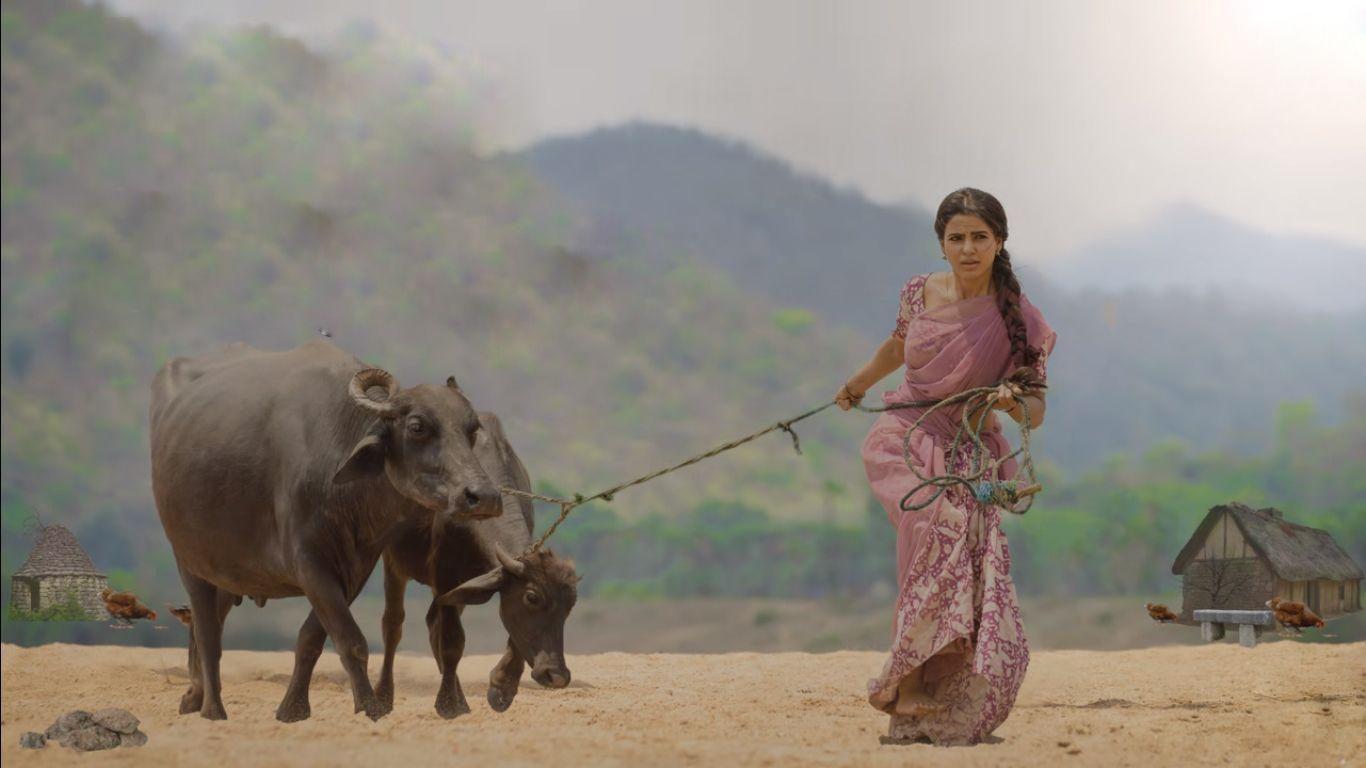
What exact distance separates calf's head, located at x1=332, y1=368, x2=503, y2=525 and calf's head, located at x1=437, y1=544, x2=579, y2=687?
44cm

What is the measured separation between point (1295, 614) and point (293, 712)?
23.1ft

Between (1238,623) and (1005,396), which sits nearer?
(1005,396)

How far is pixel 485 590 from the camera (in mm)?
6691

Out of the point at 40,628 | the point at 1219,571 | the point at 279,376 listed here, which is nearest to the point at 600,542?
the point at 40,628

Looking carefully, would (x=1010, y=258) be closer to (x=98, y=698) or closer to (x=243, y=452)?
(x=243, y=452)

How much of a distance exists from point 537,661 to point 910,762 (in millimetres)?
1949

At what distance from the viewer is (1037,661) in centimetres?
1165

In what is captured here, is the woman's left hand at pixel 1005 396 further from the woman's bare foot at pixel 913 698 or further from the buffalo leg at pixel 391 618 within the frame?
the buffalo leg at pixel 391 618

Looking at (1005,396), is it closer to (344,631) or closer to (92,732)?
(344,631)

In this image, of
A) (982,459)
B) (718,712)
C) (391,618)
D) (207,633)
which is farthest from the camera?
(718,712)

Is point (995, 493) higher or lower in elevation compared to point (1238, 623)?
higher

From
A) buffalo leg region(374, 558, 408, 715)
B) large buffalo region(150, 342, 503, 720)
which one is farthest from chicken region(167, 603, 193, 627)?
buffalo leg region(374, 558, 408, 715)

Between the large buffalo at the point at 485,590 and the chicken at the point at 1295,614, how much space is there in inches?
223

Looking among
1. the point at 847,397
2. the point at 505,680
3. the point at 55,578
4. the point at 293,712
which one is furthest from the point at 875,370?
the point at 55,578
